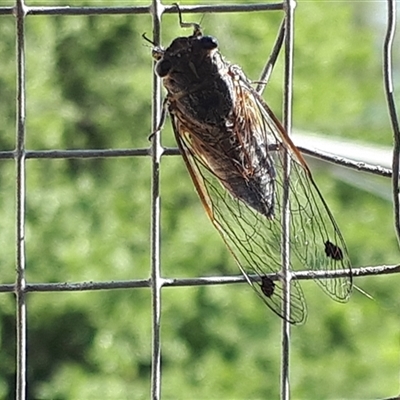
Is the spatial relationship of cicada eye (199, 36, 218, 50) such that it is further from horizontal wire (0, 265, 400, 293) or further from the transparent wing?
horizontal wire (0, 265, 400, 293)

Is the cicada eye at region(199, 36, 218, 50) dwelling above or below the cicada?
above

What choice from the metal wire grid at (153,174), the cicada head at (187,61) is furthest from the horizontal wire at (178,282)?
the cicada head at (187,61)

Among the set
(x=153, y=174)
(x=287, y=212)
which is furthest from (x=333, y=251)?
(x=153, y=174)

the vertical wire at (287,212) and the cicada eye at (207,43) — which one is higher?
the cicada eye at (207,43)

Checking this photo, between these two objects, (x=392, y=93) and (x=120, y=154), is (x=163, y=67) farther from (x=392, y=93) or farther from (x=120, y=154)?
(x=392, y=93)

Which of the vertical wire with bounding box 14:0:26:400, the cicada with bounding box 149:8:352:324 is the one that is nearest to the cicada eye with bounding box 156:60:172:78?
the cicada with bounding box 149:8:352:324

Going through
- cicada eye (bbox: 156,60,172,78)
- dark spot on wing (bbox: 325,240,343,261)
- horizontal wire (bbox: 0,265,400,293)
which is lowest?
horizontal wire (bbox: 0,265,400,293)

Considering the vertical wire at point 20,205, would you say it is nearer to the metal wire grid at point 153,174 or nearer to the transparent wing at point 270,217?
the metal wire grid at point 153,174
